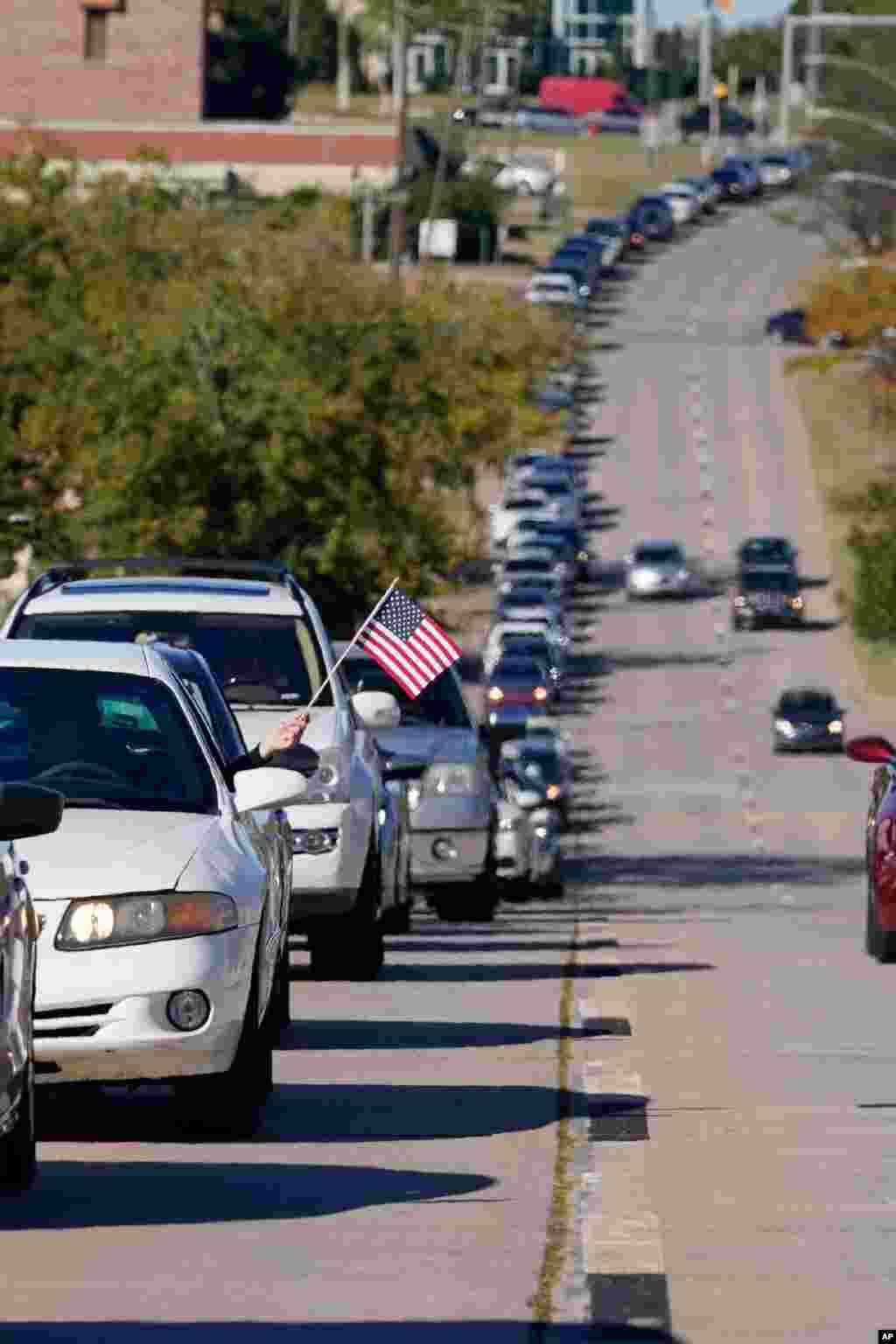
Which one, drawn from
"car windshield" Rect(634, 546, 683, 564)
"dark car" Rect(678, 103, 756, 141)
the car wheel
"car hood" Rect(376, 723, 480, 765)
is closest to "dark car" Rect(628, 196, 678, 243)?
"dark car" Rect(678, 103, 756, 141)

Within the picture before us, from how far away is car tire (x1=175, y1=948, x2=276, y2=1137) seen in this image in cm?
1104

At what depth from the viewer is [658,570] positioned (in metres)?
86.2

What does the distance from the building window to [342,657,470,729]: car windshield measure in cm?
6956

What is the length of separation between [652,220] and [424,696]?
117020mm

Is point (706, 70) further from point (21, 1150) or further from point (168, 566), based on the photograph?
point (21, 1150)

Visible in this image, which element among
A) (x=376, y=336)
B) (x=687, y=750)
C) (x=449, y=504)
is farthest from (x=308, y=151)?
(x=376, y=336)

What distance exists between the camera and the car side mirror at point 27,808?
353 inches

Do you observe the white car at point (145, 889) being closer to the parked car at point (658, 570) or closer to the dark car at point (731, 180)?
the parked car at point (658, 570)

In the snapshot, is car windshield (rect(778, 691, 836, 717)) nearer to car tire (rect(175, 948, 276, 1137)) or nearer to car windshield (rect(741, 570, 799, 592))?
car windshield (rect(741, 570, 799, 592))

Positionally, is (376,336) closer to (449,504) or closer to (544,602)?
(544,602)

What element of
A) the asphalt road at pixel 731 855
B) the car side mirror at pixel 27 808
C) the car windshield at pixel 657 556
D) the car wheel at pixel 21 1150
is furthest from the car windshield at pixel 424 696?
the car windshield at pixel 657 556

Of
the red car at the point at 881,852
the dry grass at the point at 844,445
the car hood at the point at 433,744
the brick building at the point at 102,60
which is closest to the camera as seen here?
the red car at the point at 881,852

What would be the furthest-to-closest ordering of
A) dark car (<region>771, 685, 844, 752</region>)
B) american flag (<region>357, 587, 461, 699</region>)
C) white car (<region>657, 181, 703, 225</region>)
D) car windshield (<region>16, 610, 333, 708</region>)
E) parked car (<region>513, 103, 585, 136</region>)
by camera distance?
parked car (<region>513, 103, 585, 136</region>) → white car (<region>657, 181, 703, 225</region>) → dark car (<region>771, 685, 844, 752</region>) → american flag (<region>357, 587, 461, 699</region>) → car windshield (<region>16, 610, 333, 708</region>)

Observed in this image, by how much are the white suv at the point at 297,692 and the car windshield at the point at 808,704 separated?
4963cm
